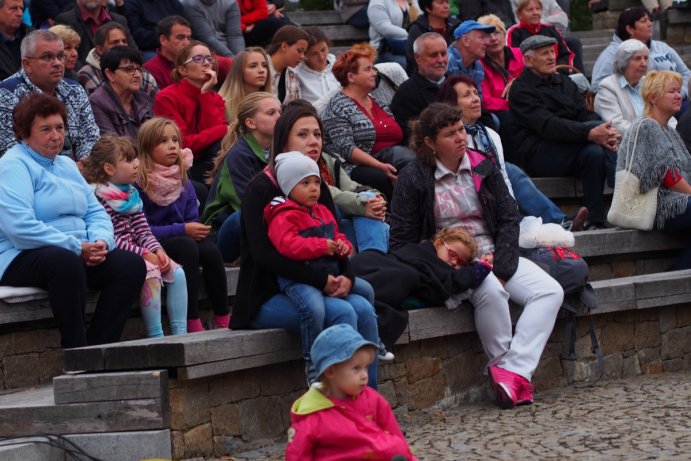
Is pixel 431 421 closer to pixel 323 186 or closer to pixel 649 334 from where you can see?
pixel 323 186

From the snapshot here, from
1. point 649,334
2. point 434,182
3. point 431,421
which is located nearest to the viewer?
point 431,421

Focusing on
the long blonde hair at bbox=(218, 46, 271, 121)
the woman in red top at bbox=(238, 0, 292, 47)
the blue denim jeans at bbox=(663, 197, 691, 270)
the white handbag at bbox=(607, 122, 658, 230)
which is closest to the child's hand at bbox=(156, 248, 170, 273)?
the long blonde hair at bbox=(218, 46, 271, 121)

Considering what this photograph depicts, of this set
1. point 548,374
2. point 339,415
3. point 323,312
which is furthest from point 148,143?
point 339,415

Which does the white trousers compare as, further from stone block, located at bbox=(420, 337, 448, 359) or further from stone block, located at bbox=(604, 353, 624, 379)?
stone block, located at bbox=(604, 353, 624, 379)

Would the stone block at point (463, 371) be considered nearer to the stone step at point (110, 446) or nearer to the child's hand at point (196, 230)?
the child's hand at point (196, 230)

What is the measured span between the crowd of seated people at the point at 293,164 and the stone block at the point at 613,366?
1.00 meters

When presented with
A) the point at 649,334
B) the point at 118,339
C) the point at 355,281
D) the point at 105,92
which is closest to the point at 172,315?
the point at 118,339

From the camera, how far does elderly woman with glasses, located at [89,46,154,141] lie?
8.93 m

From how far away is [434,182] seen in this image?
7.93 m

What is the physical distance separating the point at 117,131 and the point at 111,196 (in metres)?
1.57

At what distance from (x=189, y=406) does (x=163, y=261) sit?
1.26m

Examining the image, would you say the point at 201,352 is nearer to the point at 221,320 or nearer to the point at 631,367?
the point at 221,320

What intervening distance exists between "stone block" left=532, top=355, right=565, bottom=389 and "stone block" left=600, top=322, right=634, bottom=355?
1.41ft

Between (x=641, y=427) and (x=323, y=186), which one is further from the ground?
(x=323, y=186)
